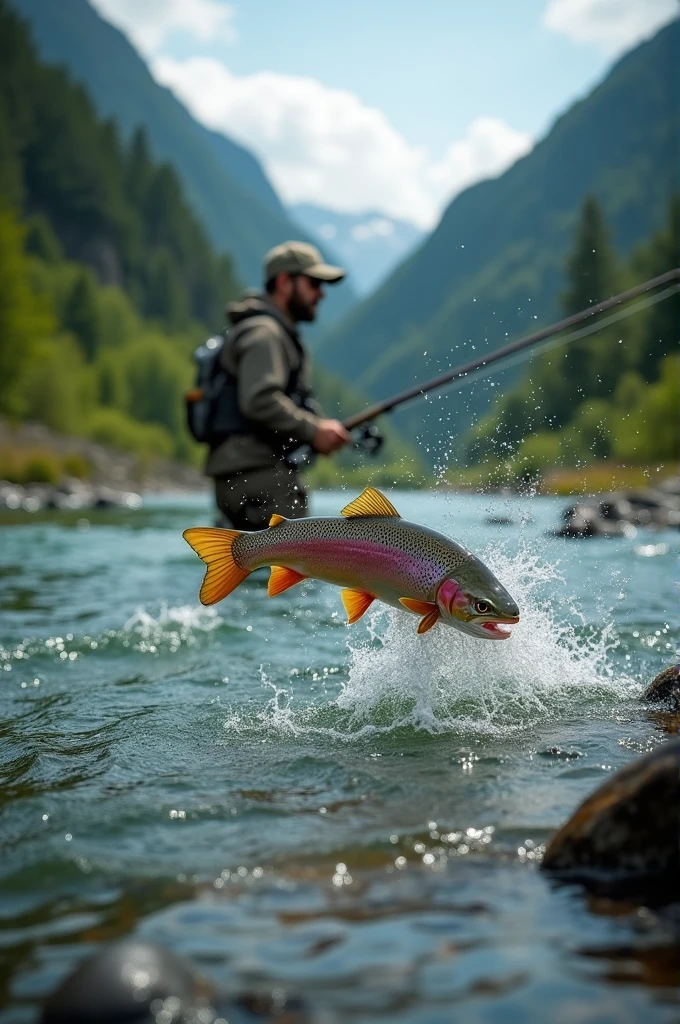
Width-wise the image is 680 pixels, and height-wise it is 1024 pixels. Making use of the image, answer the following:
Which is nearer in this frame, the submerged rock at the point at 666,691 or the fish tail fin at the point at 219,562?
the fish tail fin at the point at 219,562

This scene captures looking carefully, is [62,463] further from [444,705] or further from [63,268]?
[63,268]

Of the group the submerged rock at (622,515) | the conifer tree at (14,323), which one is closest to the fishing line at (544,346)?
the submerged rock at (622,515)

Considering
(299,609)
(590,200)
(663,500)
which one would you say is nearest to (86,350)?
(590,200)

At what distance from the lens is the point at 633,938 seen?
3.04 meters

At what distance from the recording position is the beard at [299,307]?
30.5 ft

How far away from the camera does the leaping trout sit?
4.84 metres

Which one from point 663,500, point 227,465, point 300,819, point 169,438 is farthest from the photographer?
point 169,438

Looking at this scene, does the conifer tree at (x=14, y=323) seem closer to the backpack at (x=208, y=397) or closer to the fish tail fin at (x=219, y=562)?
the backpack at (x=208, y=397)

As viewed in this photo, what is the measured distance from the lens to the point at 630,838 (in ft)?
11.4

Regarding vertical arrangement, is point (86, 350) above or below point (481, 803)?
above

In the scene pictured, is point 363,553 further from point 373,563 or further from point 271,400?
point 271,400

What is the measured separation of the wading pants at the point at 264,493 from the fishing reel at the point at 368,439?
590mm

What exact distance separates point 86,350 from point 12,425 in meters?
48.8

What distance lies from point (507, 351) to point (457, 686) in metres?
2.79
